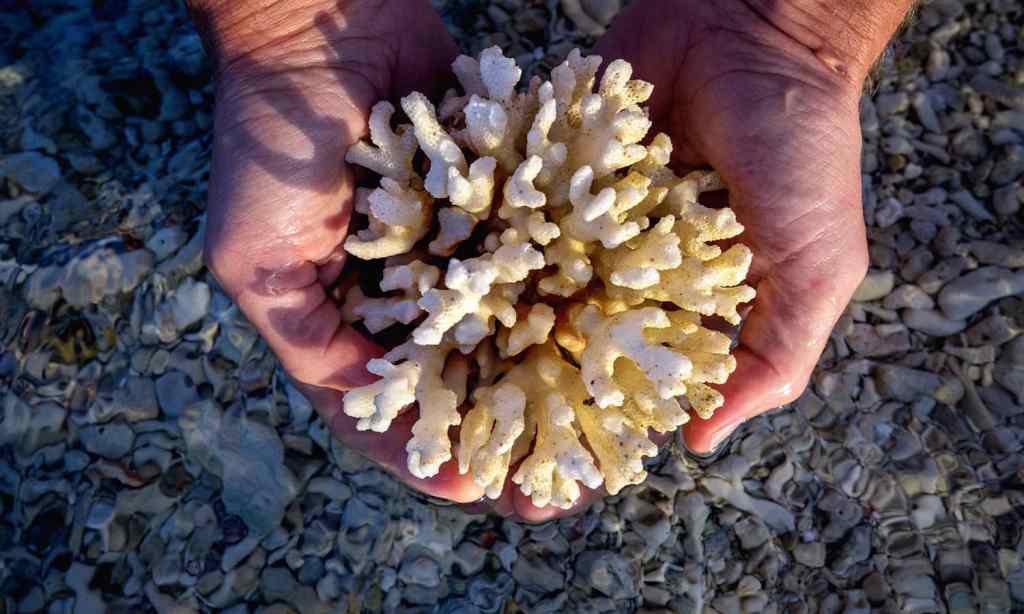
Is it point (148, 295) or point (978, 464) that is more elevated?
point (148, 295)

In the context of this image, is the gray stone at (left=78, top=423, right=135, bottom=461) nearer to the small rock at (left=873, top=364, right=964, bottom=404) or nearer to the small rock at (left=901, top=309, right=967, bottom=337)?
the small rock at (left=873, top=364, right=964, bottom=404)

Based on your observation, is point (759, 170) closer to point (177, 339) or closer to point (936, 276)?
point (936, 276)

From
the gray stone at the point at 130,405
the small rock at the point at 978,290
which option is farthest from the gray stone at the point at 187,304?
the small rock at the point at 978,290

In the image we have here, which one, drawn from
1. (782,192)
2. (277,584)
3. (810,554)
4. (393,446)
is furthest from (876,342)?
(277,584)

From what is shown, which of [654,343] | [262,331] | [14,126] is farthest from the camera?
[14,126]

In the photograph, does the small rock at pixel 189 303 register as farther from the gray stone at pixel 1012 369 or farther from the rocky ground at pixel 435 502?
the gray stone at pixel 1012 369

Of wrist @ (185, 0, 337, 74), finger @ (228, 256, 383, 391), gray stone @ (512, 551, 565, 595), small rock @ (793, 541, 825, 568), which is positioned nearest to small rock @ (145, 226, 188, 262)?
wrist @ (185, 0, 337, 74)

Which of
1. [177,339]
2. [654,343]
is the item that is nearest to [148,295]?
[177,339]

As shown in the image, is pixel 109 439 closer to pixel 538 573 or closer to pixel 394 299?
pixel 394 299
